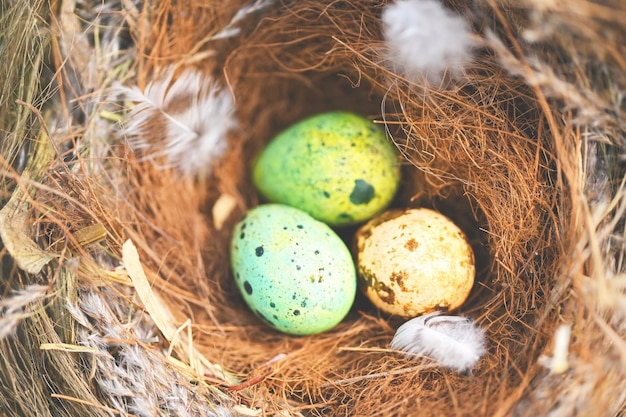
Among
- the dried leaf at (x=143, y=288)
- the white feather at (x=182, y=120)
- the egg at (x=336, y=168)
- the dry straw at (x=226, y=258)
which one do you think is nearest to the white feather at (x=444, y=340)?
the dry straw at (x=226, y=258)

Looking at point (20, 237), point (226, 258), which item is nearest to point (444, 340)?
point (226, 258)

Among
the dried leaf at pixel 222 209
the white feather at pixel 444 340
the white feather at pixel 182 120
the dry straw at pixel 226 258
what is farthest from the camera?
the dried leaf at pixel 222 209

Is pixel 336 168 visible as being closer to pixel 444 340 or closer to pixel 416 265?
pixel 416 265

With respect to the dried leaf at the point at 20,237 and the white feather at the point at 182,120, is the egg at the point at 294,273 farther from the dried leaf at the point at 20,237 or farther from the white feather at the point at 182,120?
the dried leaf at the point at 20,237

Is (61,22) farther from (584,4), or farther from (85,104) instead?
(584,4)

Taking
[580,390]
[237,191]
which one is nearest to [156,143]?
[237,191]

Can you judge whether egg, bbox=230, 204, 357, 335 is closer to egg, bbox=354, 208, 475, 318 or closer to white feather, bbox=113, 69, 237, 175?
egg, bbox=354, 208, 475, 318

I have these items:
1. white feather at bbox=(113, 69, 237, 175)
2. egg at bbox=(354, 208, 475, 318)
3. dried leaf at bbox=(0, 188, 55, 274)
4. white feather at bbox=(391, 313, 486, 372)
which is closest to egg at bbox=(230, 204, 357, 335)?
egg at bbox=(354, 208, 475, 318)
